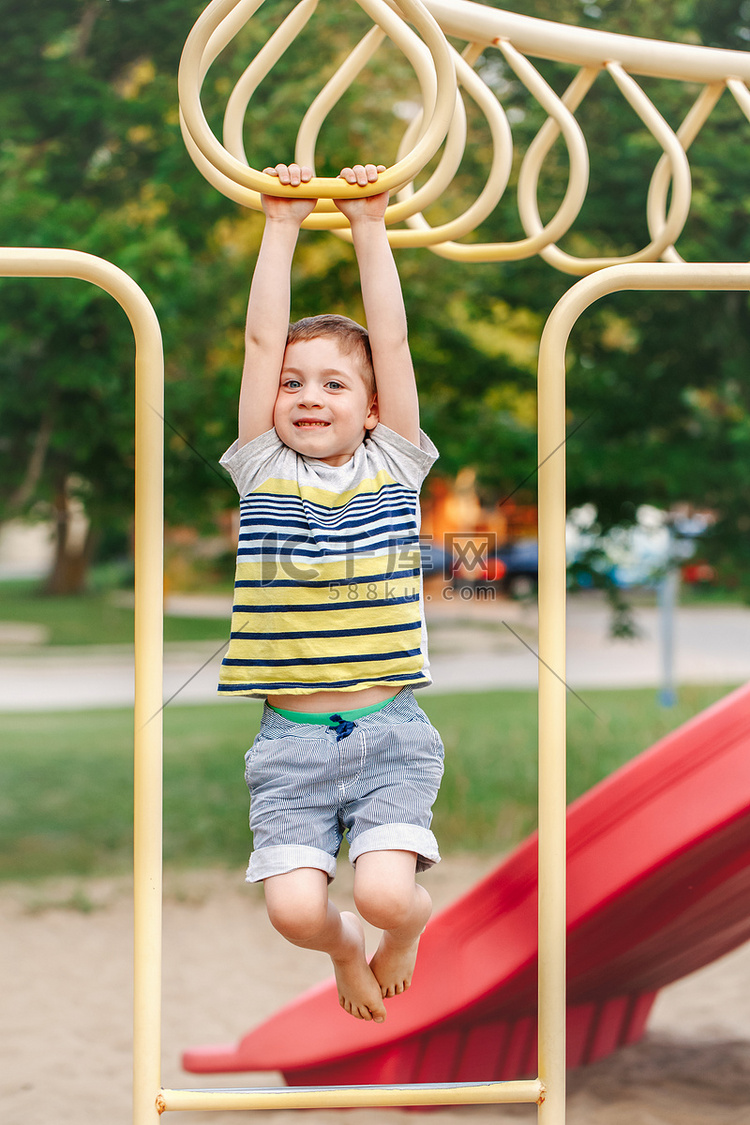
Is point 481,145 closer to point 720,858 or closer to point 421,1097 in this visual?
point 720,858

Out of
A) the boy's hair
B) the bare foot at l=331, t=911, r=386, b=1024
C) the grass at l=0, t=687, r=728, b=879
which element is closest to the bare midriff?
the bare foot at l=331, t=911, r=386, b=1024

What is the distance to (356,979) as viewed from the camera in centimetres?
177

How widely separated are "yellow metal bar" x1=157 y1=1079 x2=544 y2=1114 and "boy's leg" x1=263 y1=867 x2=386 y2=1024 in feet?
0.51

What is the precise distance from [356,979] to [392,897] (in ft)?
0.79

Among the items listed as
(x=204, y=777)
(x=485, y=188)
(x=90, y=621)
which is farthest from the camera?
(x=90, y=621)


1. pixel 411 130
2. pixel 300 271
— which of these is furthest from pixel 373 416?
pixel 300 271

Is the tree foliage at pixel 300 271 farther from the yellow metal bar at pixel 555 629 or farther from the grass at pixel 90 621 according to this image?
the grass at pixel 90 621

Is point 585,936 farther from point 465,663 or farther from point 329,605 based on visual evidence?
point 465,663

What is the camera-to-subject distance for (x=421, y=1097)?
165 centimetres

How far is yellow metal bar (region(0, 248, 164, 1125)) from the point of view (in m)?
1.68

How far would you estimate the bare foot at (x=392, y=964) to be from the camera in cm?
175

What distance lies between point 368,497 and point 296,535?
0.13m

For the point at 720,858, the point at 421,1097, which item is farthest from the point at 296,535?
the point at 720,858

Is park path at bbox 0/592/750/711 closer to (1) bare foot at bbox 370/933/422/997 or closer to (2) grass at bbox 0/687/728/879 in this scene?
(2) grass at bbox 0/687/728/879
